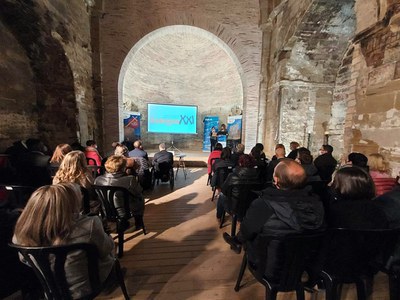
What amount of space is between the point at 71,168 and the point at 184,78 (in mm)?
10796

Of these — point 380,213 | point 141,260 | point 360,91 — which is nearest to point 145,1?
point 360,91

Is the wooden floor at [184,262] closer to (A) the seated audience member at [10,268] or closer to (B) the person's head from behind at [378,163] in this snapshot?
(A) the seated audience member at [10,268]

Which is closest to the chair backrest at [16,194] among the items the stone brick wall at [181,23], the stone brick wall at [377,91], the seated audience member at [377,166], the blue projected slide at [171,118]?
the seated audience member at [377,166]

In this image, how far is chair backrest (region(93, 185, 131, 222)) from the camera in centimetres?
235

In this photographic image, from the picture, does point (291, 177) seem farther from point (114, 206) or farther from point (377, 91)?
point (377, 91)

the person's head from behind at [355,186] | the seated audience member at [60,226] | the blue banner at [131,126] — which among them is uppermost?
the blue banner at [131,126]

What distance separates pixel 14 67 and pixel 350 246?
6.60 meters

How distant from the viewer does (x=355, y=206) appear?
148 cm

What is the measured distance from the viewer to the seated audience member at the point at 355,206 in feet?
4.70

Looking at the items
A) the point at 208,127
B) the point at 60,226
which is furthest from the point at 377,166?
the point at 208,127

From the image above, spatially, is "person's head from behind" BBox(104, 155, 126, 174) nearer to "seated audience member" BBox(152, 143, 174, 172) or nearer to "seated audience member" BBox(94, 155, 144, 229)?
"seated audience member" BBox(94, 155, 144, 229)

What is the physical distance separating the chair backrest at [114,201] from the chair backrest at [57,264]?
43.2 inches

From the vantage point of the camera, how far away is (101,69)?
6680mm

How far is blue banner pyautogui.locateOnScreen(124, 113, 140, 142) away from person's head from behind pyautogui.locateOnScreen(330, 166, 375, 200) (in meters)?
9.19
